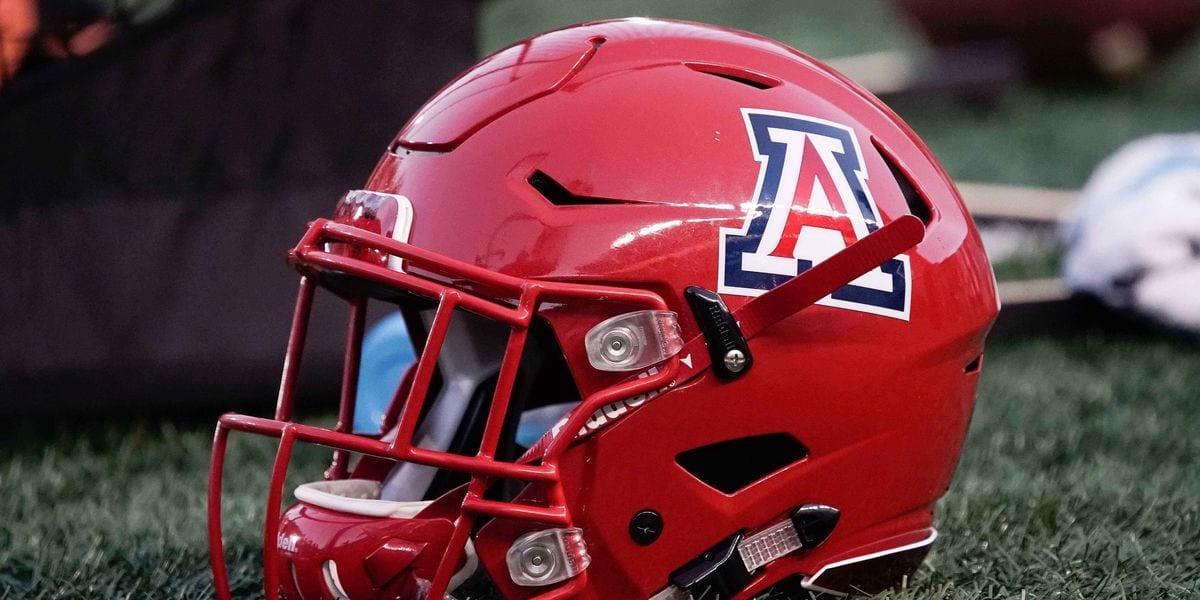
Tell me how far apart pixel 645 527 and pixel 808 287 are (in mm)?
304

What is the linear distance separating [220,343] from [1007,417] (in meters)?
1.54

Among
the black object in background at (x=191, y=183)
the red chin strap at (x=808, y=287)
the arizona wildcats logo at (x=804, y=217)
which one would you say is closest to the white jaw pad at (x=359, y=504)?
the red chin strap at (x=808, y=287)

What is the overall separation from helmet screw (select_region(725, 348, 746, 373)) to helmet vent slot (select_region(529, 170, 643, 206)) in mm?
188

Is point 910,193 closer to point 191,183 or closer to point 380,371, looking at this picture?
point 380,371

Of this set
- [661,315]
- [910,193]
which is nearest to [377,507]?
[661,315]

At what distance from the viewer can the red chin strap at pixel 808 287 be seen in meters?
1.33

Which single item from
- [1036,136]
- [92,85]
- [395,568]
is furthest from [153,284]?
[1036,136]

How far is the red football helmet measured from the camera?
132 cm

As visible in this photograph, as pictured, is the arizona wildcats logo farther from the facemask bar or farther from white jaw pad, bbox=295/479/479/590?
white jaw pad, bbox=295/479/479/590

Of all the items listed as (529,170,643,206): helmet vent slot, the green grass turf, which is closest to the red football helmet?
(529,170,643,206): helmet vent slot

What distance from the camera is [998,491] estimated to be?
2.03 m

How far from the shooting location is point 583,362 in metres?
1.34

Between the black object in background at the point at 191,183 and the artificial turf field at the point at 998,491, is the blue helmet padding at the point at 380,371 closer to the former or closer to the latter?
the artificial turf field at the point at 998,491

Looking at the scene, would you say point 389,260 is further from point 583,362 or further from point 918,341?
point 918,341
